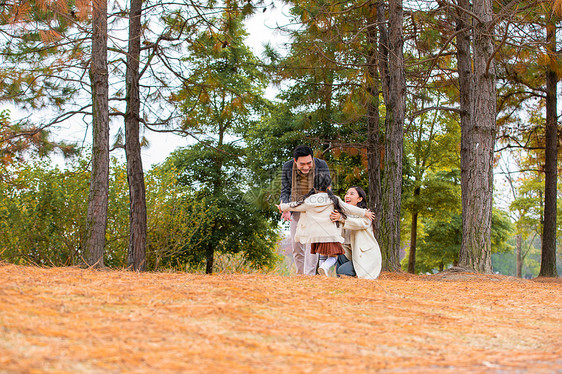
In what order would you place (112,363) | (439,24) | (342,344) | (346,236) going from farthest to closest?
(439,24) < (346,236) < (342,344) < (112,363)

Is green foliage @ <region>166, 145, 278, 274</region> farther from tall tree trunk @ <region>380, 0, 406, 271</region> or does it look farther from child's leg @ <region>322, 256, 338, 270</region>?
child's leg @ <region>322, 256, 338, 270</region>

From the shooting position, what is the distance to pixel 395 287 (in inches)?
195

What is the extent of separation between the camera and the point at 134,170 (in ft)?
30.4

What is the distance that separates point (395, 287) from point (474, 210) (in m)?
3.92

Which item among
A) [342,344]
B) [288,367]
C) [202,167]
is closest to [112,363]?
[288,367]

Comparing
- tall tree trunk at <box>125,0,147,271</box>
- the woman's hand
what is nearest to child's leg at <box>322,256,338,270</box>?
the woman's hand

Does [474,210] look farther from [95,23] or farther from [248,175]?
[248,175]

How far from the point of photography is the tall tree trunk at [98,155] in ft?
24.7

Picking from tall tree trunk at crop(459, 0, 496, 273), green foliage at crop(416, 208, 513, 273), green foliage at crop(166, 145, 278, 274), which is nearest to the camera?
tall tree trunk at crop(459, 0, 496, 273)

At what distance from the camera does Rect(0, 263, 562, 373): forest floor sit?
82.5 inches

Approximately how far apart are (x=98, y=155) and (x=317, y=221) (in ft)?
12.3

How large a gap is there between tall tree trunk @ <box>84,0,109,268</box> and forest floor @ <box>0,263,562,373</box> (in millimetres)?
3332

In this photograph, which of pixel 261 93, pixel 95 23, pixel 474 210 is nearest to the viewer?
pixel 95 23

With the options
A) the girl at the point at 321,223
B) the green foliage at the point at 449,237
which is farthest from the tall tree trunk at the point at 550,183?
the girl at the point at 321,223
